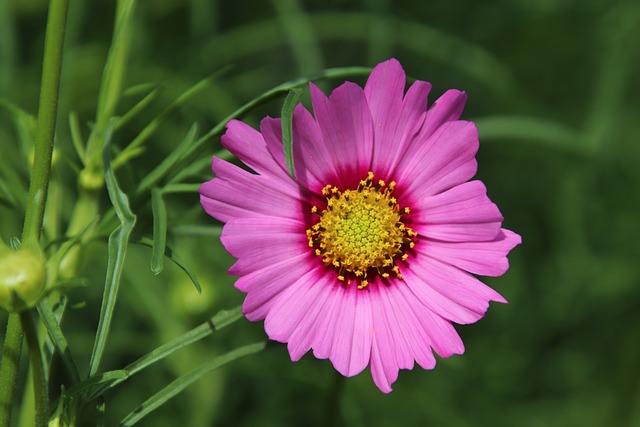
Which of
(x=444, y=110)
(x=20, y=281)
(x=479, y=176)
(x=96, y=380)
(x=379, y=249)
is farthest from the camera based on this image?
(x=479, y=176)

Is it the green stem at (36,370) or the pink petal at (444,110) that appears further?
the pink petal at (444,110)

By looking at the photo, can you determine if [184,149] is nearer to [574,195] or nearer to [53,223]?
[53,223]

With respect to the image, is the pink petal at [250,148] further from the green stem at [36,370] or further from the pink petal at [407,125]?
the green stem at [36,370]

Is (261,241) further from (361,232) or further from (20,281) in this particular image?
(20,281)

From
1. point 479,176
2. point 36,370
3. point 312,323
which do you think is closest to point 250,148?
point 312,323

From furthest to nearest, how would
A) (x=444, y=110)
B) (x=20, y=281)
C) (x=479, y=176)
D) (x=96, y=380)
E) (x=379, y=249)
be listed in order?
1. (x=479, y=176)
2. (x=379, y=249)
3. (x=444, y=110)
4. (x=96, y=380)
5. (x=20, y=281)

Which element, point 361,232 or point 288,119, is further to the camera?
point 361,232

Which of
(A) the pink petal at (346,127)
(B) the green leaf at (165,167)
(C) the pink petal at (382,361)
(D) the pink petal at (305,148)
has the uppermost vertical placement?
(A) the pink petal at (346,127)

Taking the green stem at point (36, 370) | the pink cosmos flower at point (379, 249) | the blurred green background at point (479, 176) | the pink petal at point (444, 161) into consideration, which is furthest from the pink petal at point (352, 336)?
the blurred green background at point (479, 176)
